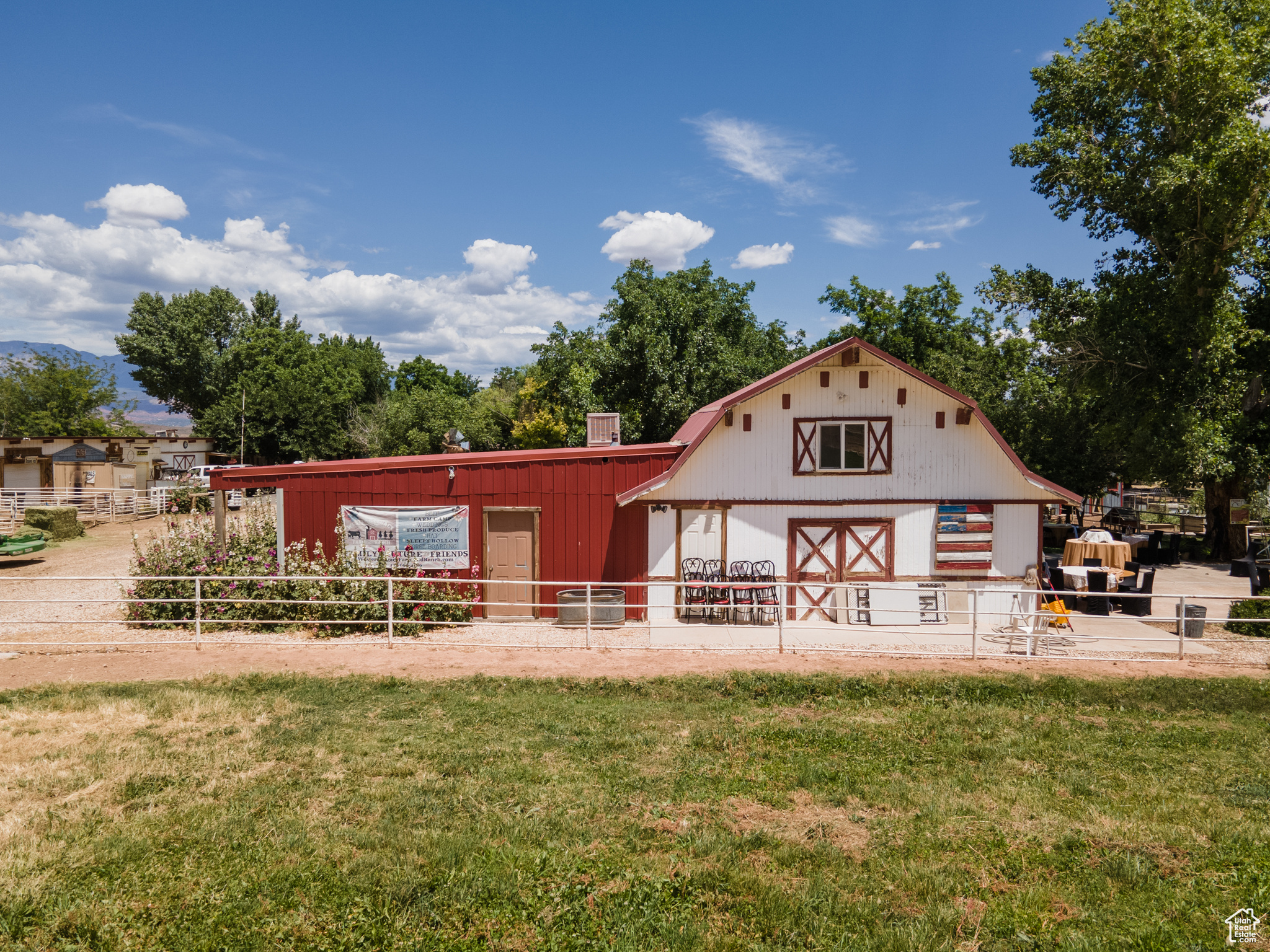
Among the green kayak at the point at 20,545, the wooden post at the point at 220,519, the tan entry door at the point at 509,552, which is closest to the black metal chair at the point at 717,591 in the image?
the tan entry door at the point at 509,552

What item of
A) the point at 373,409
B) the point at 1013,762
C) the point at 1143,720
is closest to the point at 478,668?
the point at 1013,762

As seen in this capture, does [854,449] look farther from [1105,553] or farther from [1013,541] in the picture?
[1105,553]

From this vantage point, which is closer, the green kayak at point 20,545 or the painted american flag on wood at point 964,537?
the painted american flag on wood at point 964,537

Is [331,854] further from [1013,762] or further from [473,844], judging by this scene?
[1013,762]

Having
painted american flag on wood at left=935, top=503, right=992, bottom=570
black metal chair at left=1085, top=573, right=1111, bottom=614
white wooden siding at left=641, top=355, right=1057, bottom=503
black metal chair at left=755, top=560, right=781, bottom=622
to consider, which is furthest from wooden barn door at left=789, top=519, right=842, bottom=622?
black metal chair at left=1085, top=573, right=1111, bottom=614

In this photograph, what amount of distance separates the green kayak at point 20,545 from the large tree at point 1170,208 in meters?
34.1

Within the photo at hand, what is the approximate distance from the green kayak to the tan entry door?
56.2 ft

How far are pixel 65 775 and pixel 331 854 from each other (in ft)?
11.3

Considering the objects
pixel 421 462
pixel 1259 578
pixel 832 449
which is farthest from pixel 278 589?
pixel 1259 578

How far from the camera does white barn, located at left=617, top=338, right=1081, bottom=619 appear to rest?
48.5 ft

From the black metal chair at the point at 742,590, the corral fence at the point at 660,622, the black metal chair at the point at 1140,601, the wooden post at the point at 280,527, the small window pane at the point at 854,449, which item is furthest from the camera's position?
the black metal chair at the point at 1140,601

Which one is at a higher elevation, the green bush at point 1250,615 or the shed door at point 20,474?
the shed door at point 20,474

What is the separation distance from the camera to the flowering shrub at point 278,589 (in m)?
13.8

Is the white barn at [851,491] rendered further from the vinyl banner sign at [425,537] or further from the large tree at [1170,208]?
the large tree at [1170,208]
